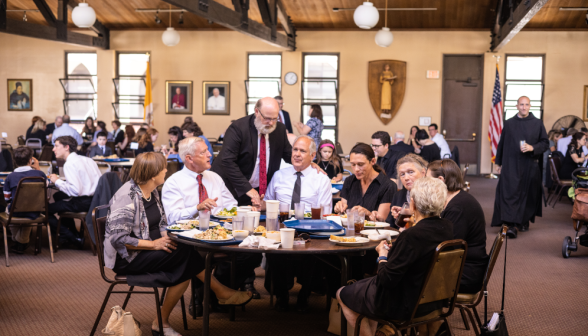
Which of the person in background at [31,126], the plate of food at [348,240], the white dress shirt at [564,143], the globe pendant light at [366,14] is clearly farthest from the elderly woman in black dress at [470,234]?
the person in background at [31,126]

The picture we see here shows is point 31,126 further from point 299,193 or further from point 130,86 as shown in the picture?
point 299,193

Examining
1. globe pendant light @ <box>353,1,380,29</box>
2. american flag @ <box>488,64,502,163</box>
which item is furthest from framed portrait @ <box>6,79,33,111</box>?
american flag @ <box>488,64,502,163</box>

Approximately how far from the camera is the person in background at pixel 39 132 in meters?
14.2

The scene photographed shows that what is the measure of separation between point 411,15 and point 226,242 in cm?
1183

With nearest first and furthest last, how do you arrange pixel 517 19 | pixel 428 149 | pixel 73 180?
pixel 73 180
pixel 428 149
pixel 517 19

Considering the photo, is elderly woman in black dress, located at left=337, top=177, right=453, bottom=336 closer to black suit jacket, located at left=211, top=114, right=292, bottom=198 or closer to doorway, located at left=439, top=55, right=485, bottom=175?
black suit jacket, located at left=211, top=114, right=292, bottom=198

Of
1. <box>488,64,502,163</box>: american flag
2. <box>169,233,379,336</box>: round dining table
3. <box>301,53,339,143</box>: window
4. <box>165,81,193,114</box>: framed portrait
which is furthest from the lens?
<box>165,81,193,114</box>: framed portrait

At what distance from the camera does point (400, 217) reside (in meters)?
3.01

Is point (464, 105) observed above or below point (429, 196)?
above

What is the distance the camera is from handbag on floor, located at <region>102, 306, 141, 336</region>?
3.15 metres

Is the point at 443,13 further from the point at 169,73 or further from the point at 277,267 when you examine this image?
the point at 277,267

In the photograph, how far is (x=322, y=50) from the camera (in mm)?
14531

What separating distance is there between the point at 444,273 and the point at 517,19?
26.8 feet

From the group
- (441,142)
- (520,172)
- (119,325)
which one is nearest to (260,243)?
(119,325)
